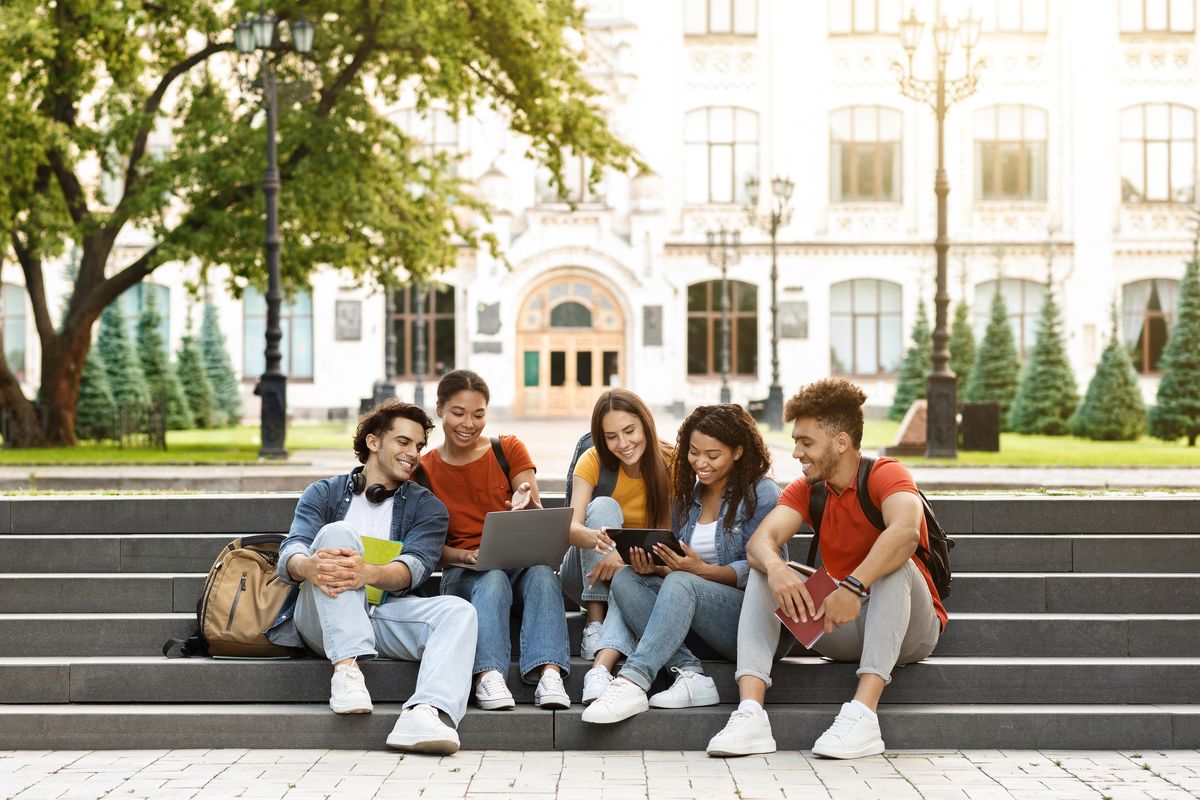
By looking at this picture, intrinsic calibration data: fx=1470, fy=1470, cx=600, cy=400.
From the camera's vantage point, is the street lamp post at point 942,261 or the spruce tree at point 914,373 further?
the spruce tree at point 914,373

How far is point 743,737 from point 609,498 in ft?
4.52

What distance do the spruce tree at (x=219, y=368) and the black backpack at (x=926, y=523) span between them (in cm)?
3389

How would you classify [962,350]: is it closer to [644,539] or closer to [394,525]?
[644,539]

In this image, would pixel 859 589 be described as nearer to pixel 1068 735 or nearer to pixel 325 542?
pixel 1068 735

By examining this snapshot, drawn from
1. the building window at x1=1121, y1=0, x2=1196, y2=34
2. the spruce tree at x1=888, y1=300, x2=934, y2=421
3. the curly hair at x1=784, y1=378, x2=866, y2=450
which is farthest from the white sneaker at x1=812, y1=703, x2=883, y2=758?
the building window at x1=1121, y1=0, x2=1196, y2=34

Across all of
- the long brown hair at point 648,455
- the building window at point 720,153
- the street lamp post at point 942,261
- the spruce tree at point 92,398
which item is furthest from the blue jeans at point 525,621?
the building window at point 720,153

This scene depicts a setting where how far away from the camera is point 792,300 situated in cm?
4094

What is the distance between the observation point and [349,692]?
6.04 meters

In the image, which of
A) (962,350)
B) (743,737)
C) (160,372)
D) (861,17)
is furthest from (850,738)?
(861,17)

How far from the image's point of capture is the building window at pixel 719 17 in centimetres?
4141

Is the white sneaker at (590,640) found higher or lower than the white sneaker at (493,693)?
higher

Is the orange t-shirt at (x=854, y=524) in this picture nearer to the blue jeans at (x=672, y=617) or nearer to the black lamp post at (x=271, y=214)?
the blue jeans at (x=672, y=617)

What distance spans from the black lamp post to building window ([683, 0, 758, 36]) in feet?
71.7

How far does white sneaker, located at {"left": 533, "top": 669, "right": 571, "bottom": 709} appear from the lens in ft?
20.1
